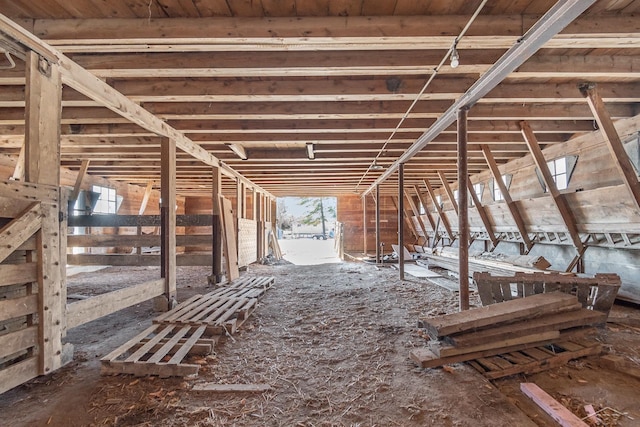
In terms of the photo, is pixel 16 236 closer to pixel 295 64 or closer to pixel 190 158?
pixel 295 64

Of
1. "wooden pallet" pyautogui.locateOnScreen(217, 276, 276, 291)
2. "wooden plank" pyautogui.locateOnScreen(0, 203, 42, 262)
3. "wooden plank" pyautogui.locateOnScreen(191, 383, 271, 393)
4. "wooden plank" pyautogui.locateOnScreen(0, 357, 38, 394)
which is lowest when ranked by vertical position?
"wooden pallet" pyautogui.locateOnScreen(217, 276, 276, 291)

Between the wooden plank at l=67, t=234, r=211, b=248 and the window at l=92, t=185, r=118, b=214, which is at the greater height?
the window at l=92, t=185, r=118, b=214

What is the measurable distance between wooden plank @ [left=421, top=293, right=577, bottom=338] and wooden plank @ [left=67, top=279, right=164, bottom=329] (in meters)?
3.10

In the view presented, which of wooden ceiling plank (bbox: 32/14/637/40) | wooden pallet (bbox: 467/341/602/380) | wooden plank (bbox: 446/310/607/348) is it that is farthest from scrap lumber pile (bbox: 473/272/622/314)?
wooden ceiling plank (bbox: 32/14/637/40)

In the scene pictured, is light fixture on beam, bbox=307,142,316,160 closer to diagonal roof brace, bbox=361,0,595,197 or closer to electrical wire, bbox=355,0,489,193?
electrical wire, bbox=355,0,489,193

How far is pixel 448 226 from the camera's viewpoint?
32.6 ft

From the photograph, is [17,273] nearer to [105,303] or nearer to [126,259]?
[105,303]

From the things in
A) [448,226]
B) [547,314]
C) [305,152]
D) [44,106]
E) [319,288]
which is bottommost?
[319,288]

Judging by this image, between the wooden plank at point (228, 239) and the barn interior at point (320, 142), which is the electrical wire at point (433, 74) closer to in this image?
the barn interior at point (320, 142)

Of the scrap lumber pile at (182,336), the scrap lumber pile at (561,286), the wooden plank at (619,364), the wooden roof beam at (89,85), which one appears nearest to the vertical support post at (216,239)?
the scrap lumber pile at (182,336)

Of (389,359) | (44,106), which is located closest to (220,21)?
(44,106)

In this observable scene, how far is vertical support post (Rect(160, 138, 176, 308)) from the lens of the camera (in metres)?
4.16

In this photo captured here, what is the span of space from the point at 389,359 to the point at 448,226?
8259 millimetres

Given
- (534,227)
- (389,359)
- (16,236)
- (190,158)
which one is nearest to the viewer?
(16,236)
